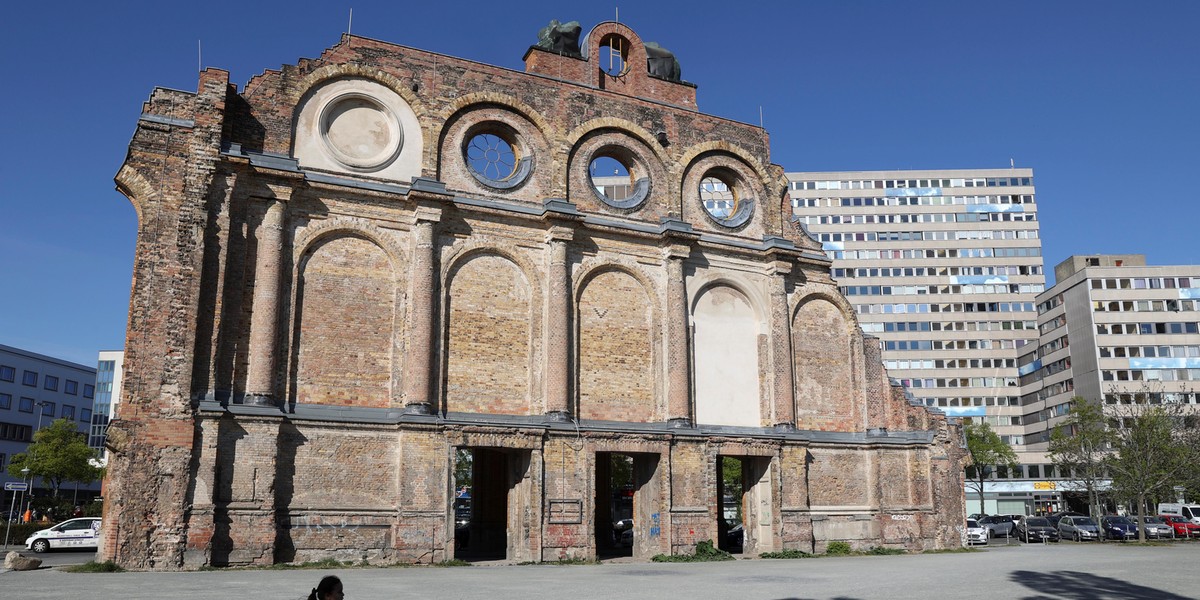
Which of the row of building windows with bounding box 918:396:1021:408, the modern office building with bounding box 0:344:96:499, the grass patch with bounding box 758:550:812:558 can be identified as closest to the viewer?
the grass patch with bounding box 758:550:812:558

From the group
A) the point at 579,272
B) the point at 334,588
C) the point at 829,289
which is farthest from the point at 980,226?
the point at 334,588

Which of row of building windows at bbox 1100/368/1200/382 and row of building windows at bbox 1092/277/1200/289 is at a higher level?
row of building windows at bbox 1092/277/1200/289

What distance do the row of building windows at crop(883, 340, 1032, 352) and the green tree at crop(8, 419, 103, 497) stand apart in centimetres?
6786

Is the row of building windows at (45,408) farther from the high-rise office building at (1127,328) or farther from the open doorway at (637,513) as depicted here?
the high-rise office building at (1127,328)

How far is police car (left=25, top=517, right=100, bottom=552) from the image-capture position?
96.8 ft

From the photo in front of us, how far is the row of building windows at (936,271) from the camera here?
299 ft

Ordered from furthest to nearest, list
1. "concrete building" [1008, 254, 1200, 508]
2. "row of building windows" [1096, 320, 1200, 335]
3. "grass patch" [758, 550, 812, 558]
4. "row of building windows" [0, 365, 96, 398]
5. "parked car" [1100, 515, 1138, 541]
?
"row of building windows" [1096, 320, 1200, 335] < "concrete building" [1008, 254, 1200, 508] < "row of building windows" [0, 365, 96, 398] < "parked car" [1100, 515, 1138, 541] < "grass patch" [758, 550, 812, 558]

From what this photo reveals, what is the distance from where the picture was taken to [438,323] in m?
22.8

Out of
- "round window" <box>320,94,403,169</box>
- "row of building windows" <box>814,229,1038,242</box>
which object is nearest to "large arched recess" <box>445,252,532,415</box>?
"round window" <box>320,94,403,169</box>

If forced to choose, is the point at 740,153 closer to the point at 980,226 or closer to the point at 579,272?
the point at 579,272

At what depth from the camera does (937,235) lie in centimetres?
9275

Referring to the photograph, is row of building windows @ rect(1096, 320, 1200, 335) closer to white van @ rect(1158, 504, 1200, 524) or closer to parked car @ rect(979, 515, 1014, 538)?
white van @ rect(1158, 504, 1200, 524)

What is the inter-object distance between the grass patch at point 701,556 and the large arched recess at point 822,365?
512 cm

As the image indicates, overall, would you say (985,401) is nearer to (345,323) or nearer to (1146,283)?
(1146,283)
